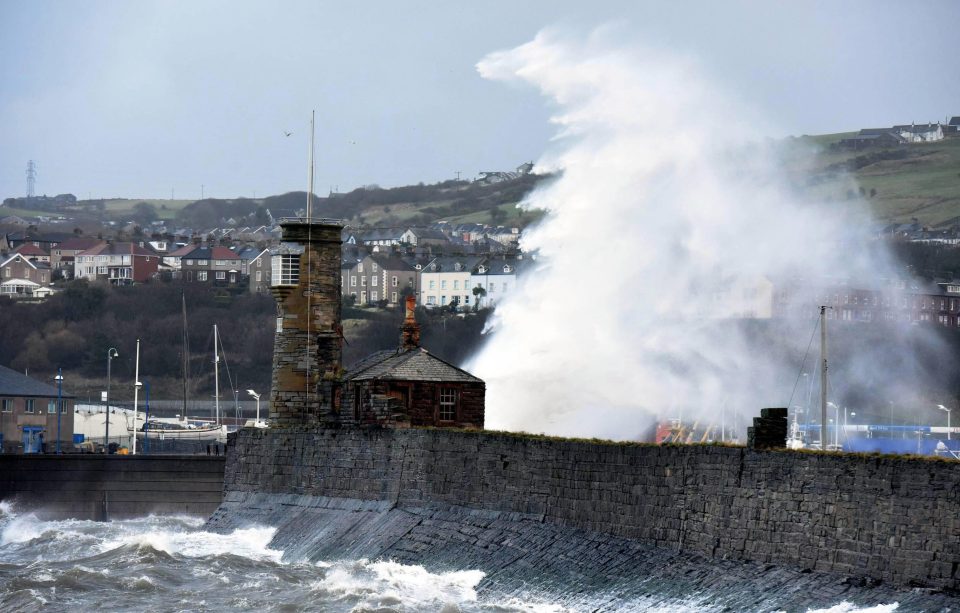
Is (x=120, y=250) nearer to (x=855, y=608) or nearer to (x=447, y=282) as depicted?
(x=447, y=282)

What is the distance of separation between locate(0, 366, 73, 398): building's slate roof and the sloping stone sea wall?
37.4 meters

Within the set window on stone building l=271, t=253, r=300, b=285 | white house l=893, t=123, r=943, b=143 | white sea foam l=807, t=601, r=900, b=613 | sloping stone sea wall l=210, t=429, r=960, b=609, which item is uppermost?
white house l=893, t=123, r=943, b=143

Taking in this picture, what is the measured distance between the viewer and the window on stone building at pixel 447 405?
153ft

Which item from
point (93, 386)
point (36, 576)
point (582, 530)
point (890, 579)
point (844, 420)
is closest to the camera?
point (890, 579)

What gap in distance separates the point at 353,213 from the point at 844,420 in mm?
110835

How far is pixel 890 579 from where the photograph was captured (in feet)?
82.2

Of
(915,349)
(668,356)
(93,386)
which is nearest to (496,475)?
(668,356)

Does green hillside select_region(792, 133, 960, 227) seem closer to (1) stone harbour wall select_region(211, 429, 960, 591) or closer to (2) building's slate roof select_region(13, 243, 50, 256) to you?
(2) building's slate roof select_region(13, 243, 50, 256)

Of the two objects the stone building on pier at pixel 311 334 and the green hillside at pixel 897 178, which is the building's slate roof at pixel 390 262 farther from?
the stone building on pier at pixel 311 334

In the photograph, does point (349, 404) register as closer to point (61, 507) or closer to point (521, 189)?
point (61, 507)

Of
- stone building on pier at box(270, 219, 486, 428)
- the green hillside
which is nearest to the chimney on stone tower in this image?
stone building on pier at box(270, 219, 486, 428)

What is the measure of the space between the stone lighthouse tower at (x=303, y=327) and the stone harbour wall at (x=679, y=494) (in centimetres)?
478

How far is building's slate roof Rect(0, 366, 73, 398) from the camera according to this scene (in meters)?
82.6

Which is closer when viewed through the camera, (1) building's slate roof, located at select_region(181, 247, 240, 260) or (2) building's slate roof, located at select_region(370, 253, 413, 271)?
(2) building's slate roof, located at select_region(370, 253, 413, 271)
